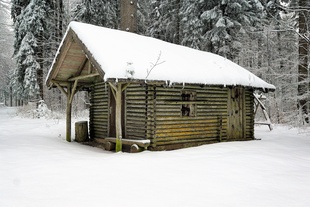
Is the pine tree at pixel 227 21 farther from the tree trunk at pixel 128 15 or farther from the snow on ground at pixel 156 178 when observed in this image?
the snow on ground at pixel 156 178

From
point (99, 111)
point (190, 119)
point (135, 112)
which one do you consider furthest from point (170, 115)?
point (99, 111)

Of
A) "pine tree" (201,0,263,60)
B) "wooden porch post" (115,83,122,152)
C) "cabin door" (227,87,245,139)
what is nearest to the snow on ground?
"wooden porch post" (115,83,122,152)

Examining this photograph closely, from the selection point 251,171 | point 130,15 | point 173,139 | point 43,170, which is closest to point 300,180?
point 251,171

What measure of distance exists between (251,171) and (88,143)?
28.4ft

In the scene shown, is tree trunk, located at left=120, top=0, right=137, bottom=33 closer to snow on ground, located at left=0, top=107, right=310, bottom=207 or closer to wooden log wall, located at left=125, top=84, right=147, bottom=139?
wooden log wall, located at left=125, top=84, right=147, bottom=139

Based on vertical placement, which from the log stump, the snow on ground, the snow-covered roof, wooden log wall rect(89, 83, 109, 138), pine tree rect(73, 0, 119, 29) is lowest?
the snow on ground

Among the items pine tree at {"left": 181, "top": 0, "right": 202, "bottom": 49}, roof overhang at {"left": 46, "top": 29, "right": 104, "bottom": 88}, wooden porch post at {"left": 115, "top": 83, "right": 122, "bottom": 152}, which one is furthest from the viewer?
pine tree at {"left": 181, "top": 0, "right": 202, "bottom": 49}

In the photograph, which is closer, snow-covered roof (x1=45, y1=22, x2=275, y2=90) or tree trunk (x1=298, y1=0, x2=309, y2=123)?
snow-covered roof (x1=45, y1=22, x2=275, y2=90)

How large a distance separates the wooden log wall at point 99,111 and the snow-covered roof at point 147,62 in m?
2.50

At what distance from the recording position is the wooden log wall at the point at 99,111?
13.4 m

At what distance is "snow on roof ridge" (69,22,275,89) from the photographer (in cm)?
958

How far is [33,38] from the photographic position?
2191 cm

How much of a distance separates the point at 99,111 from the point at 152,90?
4.29 meters

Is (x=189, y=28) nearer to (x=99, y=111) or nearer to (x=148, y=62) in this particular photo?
(x=99, y=111)
